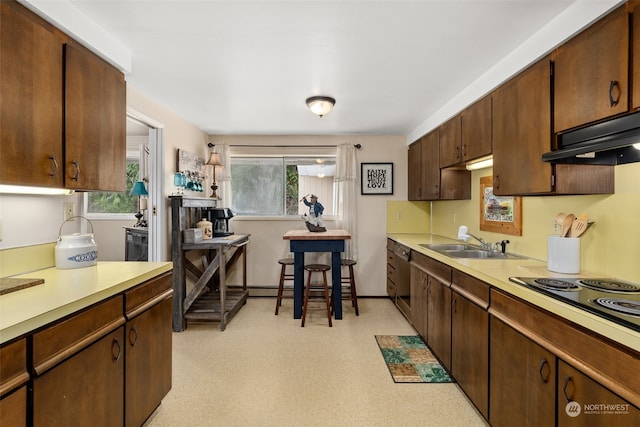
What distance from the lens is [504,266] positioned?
2.09m

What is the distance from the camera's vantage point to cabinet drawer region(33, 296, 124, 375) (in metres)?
1.13

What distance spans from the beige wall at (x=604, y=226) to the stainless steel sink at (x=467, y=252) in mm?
159

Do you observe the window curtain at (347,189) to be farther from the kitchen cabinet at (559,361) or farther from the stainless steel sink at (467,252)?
the kitchen cabinet at (559,361)

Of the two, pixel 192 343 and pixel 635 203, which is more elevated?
pixel 635 203

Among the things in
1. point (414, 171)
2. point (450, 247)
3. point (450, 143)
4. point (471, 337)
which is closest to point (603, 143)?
point (471, 337)

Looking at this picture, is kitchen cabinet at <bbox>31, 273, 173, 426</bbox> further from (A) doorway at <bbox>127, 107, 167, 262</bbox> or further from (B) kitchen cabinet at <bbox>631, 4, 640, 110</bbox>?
(B) kitchen cabinet at <bbox>631, 4, 640, 110</bbox>

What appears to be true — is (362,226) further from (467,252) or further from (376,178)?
(467,252)

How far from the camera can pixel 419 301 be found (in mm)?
3109

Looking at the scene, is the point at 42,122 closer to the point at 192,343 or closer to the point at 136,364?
the point at 136,364

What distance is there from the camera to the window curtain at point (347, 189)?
4.50 m

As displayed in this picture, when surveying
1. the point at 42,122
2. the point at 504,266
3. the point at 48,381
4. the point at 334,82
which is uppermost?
the point at 334,82

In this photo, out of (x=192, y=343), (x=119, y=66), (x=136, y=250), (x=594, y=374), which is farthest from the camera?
(x=136, y=250)

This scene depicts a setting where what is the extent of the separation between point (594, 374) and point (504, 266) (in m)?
1.01

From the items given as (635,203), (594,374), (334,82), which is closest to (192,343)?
(334,82)
